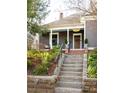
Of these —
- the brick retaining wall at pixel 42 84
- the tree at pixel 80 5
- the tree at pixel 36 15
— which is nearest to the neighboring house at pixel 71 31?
the tree at pixel 80 5

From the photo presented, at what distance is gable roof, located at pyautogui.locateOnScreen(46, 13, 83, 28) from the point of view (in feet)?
44.3

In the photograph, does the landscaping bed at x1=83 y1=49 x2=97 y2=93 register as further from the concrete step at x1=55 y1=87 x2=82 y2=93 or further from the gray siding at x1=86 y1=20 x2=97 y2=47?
the gray siding at x1=86 y1=20 x2=97 y2=47

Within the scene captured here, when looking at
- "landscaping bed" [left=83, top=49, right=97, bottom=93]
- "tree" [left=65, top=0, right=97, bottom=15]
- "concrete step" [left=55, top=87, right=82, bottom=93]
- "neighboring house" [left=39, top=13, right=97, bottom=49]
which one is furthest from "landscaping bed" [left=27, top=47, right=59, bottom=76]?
"neighboring house" [left=39, top=13, right=97, bottom=49]

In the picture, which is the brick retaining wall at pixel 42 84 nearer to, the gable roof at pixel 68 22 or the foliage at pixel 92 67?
the foliage at pixel 92 67

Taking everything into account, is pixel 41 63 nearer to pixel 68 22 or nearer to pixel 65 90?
pixel 65 90

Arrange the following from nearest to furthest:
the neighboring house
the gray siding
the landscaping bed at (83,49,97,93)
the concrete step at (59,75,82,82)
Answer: the landscaping bed at (83,49,97,93) → the concrete step at (59,75,82,82) → the gray siding → the neighboring house

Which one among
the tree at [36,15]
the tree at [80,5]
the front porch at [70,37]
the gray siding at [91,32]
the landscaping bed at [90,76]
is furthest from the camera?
the front porch at [70,37]

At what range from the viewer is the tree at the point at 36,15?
27.1ft

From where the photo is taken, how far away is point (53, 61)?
8.10 meters

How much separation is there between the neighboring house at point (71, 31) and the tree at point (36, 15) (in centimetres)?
318

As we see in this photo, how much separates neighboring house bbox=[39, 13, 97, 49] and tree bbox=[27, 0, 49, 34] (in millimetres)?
3177

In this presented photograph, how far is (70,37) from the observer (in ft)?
46.1
